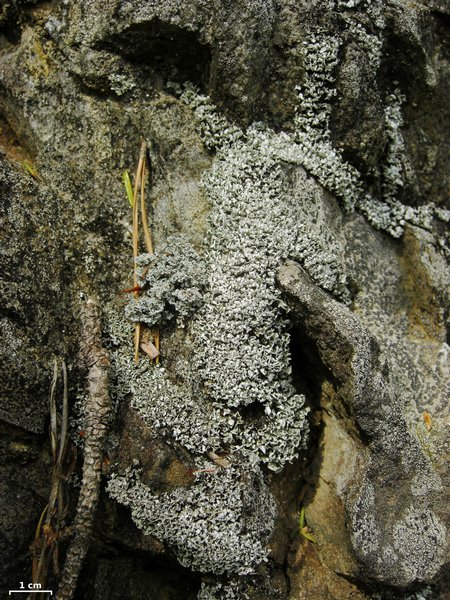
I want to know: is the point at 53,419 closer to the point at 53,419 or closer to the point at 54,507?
the point at 53,419

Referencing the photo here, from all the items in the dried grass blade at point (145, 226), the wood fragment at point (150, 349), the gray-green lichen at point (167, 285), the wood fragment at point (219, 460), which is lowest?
the wood fragment at point (219, 460)

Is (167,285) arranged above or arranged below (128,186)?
below

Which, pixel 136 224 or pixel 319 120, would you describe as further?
pixel 319 120

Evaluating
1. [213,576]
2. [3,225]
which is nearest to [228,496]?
[213,576]

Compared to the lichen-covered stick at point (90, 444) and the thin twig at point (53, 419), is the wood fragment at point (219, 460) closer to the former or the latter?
the lichen-covered stick at point (90, 444)

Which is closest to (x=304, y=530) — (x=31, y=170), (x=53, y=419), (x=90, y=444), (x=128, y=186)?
(x=90, y=444)

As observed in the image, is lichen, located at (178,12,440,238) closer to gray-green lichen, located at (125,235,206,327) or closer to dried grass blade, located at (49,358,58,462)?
gray-green lichen, located at (125,235,206,327)

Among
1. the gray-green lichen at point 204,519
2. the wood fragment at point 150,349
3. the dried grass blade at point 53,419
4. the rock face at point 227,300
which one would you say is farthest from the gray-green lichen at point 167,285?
the gray-green lichen at point 204,519
